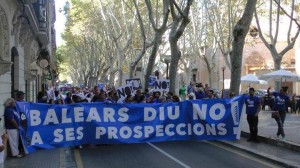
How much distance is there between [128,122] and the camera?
12.6 meters

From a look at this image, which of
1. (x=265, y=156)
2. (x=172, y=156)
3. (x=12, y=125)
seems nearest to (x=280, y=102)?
(x=265, y=156)

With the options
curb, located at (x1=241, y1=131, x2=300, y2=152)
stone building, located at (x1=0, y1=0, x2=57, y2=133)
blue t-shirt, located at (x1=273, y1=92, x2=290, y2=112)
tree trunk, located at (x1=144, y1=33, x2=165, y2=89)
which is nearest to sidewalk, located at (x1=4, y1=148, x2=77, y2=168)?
stone building, located at (x1=0, y1=0, x2=57, y2=133)

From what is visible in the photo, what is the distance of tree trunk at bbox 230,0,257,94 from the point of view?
53.9ft

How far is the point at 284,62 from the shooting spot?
60625mm

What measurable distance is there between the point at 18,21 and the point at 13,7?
1.37 m

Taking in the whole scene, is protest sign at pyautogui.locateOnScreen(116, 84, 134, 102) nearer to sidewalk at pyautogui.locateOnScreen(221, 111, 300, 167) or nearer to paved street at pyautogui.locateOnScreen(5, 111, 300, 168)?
sidewalk at pyautogui.locateOnScreen(221, 111, 300, 167)

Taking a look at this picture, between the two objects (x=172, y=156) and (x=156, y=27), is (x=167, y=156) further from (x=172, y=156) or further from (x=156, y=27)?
(x=156, y=27)

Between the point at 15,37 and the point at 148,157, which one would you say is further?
the point at 15,37

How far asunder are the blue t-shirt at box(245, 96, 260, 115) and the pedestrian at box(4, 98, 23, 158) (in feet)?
21.1

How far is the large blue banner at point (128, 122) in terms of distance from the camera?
11.9 m

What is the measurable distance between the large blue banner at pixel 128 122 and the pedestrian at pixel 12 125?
0.33 metres

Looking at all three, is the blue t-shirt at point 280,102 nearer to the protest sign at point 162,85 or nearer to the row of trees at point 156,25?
the row of trees at point 156,25

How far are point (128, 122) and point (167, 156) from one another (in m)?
1.78

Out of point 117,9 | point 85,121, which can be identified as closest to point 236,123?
point 85,121
